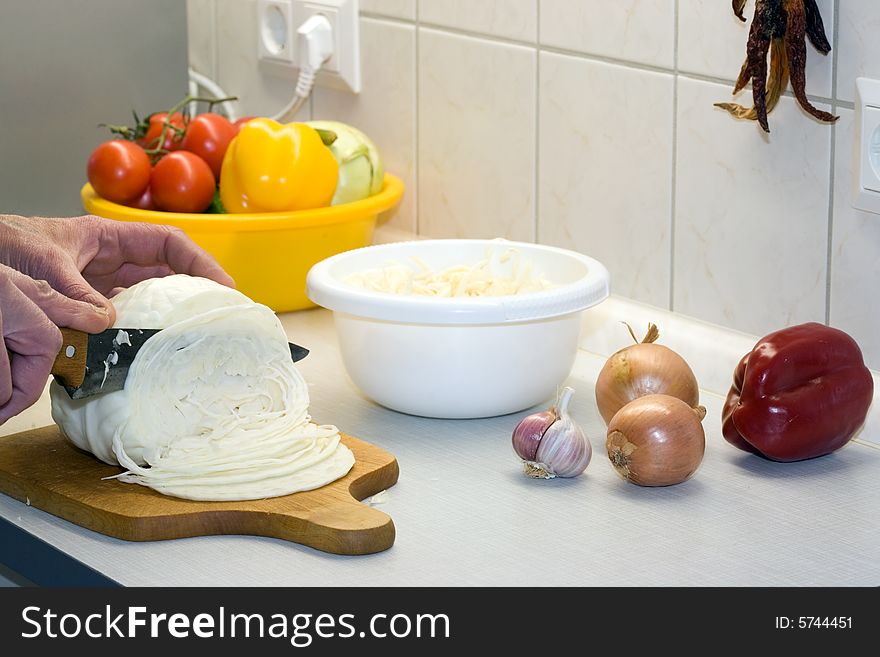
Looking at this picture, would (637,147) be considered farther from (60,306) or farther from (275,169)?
(60,306)

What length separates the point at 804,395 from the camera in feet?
3.64

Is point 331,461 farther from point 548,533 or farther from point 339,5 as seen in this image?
point 339,5

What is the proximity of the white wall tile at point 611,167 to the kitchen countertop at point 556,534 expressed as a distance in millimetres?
289

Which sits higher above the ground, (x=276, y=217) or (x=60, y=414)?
(x=276, y=217)

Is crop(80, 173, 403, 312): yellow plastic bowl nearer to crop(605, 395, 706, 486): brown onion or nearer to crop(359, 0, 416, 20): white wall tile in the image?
crop(359, 0, 416, 20): white wall tile

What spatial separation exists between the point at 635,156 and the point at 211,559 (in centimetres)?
69

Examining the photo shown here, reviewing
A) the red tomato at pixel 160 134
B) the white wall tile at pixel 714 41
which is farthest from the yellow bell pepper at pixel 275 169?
the white wall tile at pixel 714 41

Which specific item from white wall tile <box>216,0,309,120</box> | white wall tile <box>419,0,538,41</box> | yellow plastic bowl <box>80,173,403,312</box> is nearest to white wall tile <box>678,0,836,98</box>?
white wall tile <box>419,0,538,41</box>

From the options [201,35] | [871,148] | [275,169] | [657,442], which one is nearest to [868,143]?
[871,148]

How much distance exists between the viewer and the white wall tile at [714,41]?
126 centimetres

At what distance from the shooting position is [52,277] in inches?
43.7

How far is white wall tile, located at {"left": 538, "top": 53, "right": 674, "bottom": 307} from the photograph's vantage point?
54.7 inches

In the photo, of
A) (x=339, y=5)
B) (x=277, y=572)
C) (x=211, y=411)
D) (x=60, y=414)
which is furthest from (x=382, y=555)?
(x=339, y=5)
